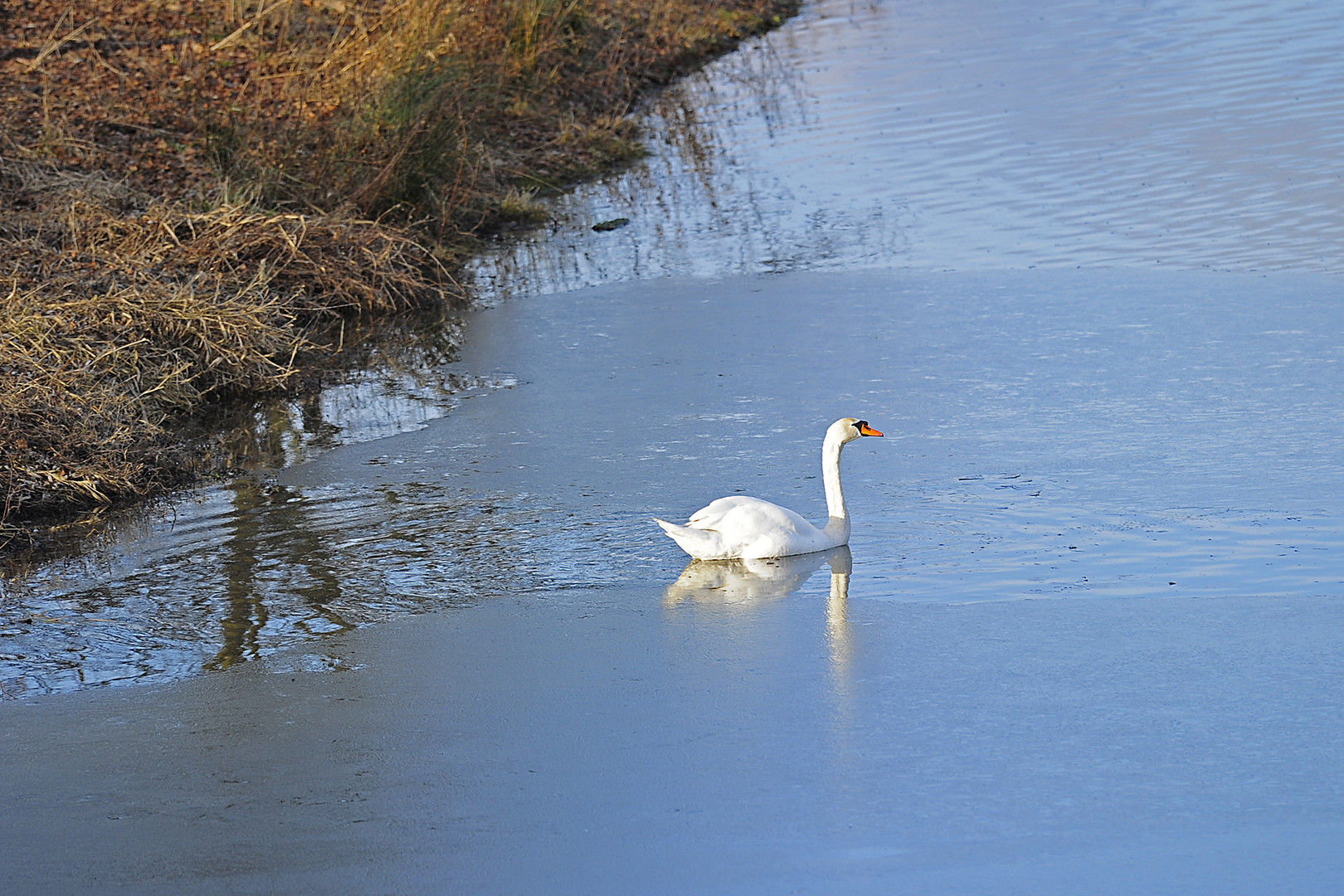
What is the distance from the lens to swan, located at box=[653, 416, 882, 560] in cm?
571

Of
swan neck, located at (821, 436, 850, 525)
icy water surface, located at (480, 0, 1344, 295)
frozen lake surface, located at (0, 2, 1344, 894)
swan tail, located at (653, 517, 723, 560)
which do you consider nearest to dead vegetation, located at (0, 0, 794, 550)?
frozen lake surface, located at (0, 2, 1344, 894)

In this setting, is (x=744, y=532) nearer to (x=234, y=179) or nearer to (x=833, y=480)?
(x=833, y=480)

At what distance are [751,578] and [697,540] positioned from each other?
0.24 meters

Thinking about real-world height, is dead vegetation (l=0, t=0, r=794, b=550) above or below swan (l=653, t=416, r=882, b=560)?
above

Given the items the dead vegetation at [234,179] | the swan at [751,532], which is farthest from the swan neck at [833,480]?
the dead vegetation at [234,179]

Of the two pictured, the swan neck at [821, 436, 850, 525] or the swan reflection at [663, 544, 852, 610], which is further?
the swan neck at [821, 436, 850, 525]

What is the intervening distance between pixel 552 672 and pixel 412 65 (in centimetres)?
877

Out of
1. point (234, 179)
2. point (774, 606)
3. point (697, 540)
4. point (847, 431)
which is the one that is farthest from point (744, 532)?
point (234, 179)

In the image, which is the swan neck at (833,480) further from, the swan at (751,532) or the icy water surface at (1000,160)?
the icy water surface at (1000,160)

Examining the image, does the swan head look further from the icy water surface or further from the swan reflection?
the icy water surface

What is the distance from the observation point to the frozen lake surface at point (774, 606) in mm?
3877

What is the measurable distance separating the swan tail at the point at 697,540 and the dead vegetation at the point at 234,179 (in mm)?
2756

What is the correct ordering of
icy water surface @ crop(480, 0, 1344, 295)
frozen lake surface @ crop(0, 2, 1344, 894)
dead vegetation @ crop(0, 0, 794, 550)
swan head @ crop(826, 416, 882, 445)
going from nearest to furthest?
frozen lake surface @ crop(0, 2, 1344, 894), swan head @ crop(826, 416, 882, 445), dead vegetation @ crop(0, 0, 794, 550), icy water surface @ crop(480, 0, 1344, 295)

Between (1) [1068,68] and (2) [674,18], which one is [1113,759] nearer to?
(1) [1068,68]
